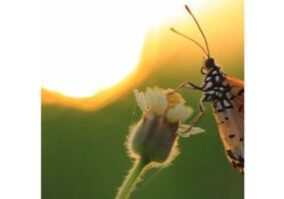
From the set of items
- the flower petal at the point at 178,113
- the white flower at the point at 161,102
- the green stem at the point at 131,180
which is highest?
the white flower at the point at 161,102

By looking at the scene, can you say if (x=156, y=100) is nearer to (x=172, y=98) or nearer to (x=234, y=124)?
(x=172, y=98)

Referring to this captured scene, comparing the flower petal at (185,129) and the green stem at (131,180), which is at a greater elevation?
the flower petal at (185,129)

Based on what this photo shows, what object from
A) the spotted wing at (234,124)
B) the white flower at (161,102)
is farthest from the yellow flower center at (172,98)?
the spotted wing at (234,124)

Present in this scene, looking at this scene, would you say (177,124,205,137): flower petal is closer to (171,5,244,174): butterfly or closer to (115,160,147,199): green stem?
(171,5,244,174): butterfly

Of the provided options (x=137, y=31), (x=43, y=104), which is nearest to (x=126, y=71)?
(x=137, y=31)

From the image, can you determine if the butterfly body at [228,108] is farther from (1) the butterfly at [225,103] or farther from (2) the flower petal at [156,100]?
(2) the flower petal at [156,100]
